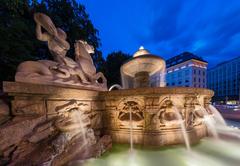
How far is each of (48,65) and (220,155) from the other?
4581mm

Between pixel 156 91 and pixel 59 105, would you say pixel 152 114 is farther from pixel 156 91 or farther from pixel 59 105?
pixel 59 105

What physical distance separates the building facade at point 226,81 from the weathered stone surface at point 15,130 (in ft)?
210

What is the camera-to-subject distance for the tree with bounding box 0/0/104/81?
6602 mm

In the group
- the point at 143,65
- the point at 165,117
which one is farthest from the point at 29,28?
the point at 165,117

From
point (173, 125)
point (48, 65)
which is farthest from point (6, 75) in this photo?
point (173, 125)

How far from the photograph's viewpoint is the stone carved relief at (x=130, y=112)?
3.84 meters

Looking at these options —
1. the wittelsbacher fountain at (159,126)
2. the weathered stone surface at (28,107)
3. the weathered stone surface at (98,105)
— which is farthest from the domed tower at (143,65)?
the weathered stone surface at (28,107)

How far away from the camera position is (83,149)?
3082 millimetres

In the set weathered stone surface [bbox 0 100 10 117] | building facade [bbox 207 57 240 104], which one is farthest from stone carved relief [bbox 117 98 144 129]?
building facade [bbox 207 57 240 104]

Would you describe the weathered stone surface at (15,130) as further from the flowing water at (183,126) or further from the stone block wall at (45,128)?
the flowing water at (183,126)

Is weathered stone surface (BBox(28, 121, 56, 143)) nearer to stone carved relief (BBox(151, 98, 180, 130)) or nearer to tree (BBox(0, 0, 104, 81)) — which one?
stone carved relief (BBox(151, 98, 180, 130))

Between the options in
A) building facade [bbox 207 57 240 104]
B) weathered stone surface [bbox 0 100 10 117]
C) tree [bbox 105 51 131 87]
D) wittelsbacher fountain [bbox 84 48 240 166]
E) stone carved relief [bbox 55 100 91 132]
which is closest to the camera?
weathered stone surface [bbox 0 100 10 117]

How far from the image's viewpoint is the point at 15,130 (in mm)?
2451

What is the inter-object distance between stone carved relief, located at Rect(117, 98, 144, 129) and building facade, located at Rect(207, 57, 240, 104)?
61.6 m
